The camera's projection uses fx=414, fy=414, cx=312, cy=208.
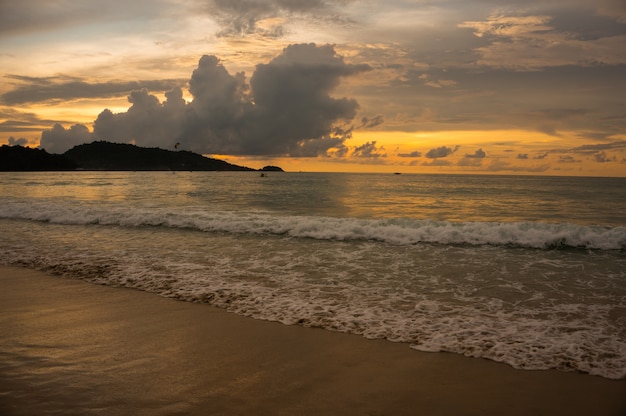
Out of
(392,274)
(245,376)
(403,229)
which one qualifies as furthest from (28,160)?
(245,376)

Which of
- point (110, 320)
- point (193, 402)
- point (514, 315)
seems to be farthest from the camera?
point (514, 315)

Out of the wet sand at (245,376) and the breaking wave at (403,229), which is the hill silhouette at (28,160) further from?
the wet sand at (245,376)

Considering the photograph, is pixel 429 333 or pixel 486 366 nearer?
pixel 486 366

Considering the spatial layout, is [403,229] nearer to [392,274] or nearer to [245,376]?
[392,274]

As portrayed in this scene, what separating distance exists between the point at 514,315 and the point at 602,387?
276cm

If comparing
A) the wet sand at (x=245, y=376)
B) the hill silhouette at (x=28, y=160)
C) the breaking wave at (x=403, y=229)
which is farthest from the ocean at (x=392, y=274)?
the hill silhouette at (x=28, y=160)

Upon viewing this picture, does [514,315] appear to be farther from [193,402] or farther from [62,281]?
[62,281]

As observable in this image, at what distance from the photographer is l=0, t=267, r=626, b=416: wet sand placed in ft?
15.0

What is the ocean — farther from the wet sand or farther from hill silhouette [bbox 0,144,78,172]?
hill silhouette [bbox 0,144,78,172]

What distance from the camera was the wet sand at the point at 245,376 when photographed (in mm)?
4570

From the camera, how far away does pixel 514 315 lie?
7934 millimetres

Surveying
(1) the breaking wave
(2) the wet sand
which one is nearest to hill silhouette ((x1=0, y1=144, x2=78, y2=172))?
(1) the breaking wave

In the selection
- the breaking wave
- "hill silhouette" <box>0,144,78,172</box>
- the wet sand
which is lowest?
the wet sand

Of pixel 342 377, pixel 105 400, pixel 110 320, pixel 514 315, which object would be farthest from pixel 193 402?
pixel 514 315
